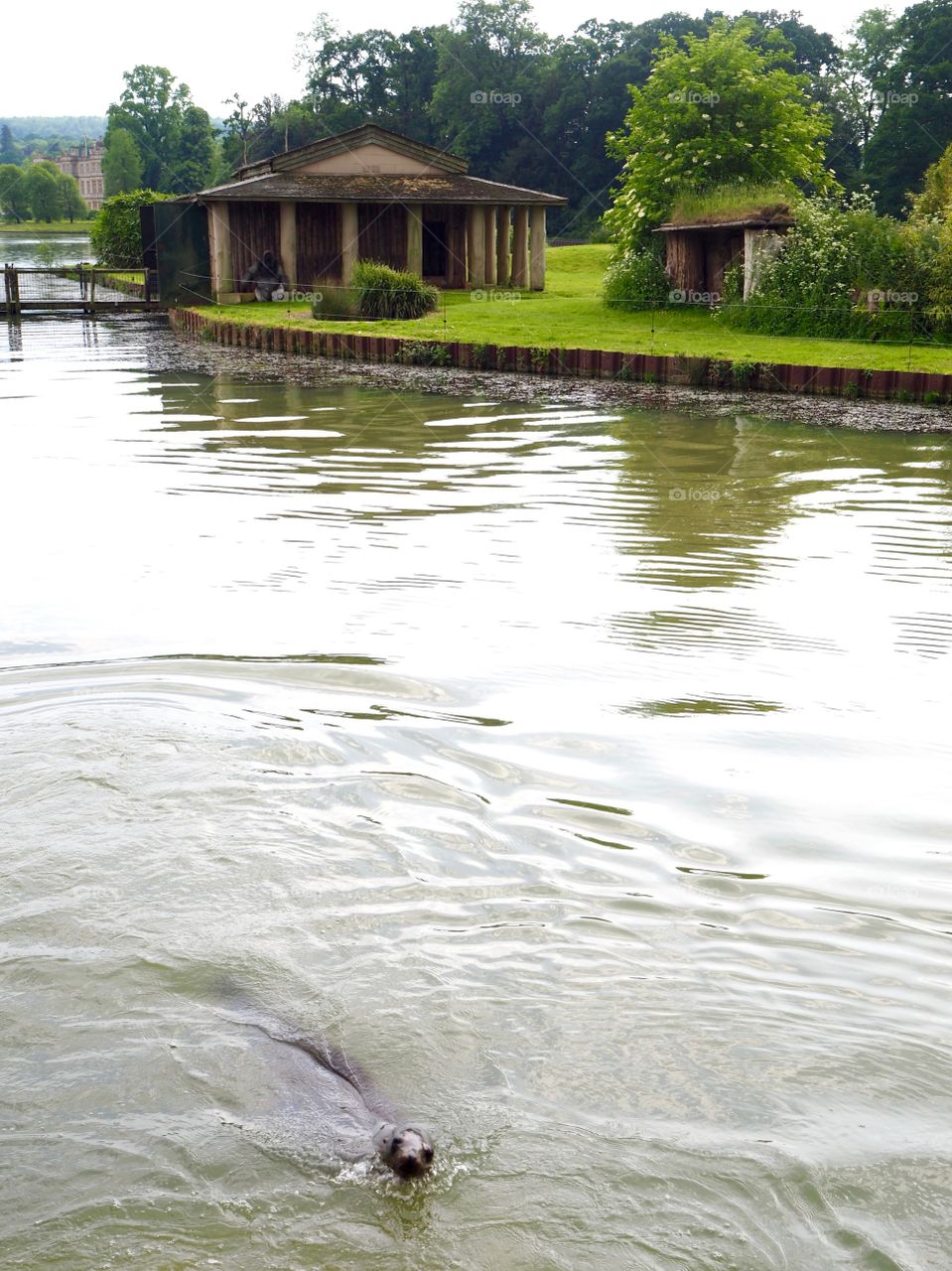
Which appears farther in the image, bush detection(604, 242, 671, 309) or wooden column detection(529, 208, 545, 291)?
wooden column detection(529, 208, 545, 291)

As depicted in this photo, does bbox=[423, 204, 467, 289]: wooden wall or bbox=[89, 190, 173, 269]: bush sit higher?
bbox=[89, 190, 173, 269]: bush

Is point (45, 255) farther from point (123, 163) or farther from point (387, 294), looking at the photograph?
point (387, 294)

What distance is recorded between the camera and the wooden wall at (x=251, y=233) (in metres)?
37.6

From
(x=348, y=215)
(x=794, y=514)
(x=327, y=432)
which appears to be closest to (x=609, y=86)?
(x=348, y=215)

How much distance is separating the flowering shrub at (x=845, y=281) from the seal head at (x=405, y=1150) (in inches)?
871

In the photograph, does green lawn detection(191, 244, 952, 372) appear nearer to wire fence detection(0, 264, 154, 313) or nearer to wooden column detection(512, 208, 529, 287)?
wooden column detection(512, 208, 529, 287)

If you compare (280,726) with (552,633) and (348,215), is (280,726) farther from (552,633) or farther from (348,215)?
(348,215)

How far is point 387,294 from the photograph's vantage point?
30.2 meters

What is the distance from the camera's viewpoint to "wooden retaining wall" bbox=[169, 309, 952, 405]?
64.9ft

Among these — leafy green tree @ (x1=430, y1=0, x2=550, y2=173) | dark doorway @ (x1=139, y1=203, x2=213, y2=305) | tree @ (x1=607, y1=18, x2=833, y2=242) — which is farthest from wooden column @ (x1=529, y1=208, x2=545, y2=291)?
leafy green tree @ (x1=430, y1=0, x2=550, y2=173)
